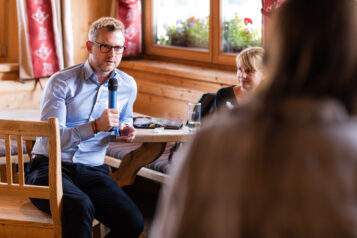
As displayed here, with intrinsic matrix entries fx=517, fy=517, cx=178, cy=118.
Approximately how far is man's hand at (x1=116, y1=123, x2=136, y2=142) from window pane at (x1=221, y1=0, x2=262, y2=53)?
1.51m

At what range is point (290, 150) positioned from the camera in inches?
29.9

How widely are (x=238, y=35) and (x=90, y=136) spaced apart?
182 centimetres

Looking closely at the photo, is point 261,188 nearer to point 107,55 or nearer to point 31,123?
point 31,123

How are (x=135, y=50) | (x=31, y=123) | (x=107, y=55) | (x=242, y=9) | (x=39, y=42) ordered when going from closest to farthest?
(x=31, y=123) < (x=107, y=55) < (x=242, y=9) < (x=39, y=42) < (x=135, y=50)

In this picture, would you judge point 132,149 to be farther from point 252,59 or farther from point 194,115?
point 252,59

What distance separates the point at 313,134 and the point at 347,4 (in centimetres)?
21

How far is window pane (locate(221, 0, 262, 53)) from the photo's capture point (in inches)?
144

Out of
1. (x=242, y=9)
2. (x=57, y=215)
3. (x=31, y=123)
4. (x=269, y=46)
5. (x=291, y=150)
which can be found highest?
(x=242, y=9)

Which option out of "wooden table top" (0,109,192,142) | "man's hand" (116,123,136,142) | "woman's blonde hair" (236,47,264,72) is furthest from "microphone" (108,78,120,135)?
"woman's blonde hair" (236,47,264,72)

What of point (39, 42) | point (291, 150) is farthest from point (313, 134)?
point (39, 42)

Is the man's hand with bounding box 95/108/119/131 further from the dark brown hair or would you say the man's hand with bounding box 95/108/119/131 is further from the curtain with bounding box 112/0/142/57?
the curtain with bounding box 112/0/142/57

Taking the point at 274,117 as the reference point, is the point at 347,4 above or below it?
above

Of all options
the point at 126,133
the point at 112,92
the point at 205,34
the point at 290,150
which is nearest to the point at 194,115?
the point at 126,133

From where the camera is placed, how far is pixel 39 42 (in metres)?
4.14
